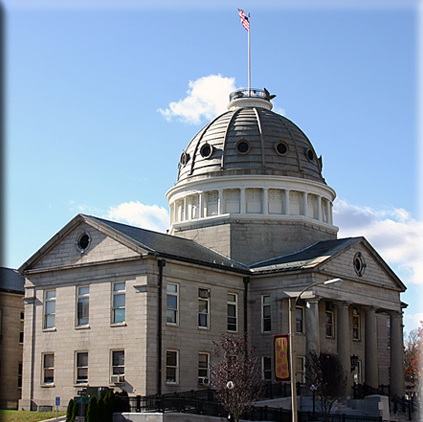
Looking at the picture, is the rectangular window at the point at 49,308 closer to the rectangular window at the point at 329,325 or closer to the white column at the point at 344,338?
the white column at the point at 344,338

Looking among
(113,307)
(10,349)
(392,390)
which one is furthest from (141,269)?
(392,390)

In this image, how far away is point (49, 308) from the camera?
48.1 metres

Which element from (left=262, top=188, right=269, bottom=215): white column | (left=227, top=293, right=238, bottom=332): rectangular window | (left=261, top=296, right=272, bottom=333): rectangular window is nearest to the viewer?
(left=227, top=293, right=238, bottom=332): rectangular window

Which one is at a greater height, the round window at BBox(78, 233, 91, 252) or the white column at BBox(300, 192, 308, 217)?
the white column at BBox(300, 192, 308, 217)

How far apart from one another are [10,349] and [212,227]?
704 inches

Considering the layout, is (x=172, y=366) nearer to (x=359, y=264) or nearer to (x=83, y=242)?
(x=83, y=242)

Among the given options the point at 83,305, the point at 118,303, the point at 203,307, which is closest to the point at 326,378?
the point at 203,307

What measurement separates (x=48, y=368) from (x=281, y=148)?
25694mm

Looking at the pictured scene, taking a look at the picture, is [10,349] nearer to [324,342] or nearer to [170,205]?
[170,205]

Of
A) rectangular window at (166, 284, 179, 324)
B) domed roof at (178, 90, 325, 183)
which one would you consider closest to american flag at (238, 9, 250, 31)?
domed roof at (178, 90, 325, 183)

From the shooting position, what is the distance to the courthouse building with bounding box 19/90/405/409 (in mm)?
43688

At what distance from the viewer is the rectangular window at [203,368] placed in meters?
45.7

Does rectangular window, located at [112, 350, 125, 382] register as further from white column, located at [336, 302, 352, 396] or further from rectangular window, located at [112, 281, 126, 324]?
white column, located at [336, 302, 352, 396]

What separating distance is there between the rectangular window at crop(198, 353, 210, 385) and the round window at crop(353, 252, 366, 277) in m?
12.9
